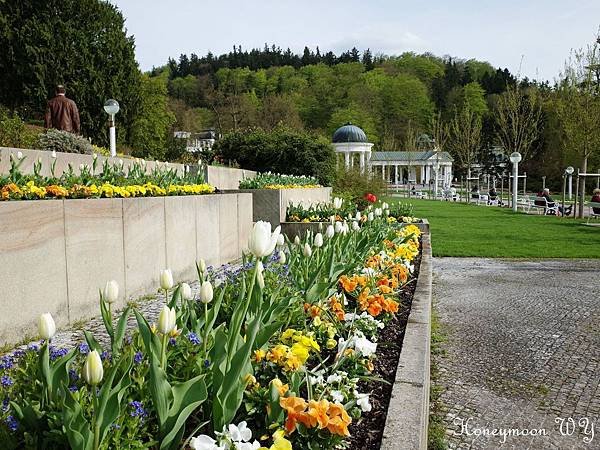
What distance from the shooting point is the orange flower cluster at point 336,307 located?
350cm

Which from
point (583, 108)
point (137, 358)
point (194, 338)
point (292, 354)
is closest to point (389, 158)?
point (583, 108)

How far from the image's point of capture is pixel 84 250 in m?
4.83

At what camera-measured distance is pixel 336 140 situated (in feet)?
136

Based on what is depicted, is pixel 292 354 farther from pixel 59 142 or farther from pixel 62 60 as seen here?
pixel 62 60

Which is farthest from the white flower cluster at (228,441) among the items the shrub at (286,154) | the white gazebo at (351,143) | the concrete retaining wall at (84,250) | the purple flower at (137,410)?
the white gazebo at (351,143)

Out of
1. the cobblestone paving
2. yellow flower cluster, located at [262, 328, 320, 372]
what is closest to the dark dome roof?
the cobblestone paving

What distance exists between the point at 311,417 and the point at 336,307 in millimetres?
1643

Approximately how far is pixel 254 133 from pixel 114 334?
22.1m

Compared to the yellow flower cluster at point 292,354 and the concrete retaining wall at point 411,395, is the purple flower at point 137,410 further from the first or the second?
the concrete retaining wall at point 411,395

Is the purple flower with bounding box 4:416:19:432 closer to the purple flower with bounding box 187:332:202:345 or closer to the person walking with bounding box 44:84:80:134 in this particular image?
the purple flower with bounding box 187:332:202:345

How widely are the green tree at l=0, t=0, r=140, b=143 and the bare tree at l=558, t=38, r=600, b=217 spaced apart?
20958 mm

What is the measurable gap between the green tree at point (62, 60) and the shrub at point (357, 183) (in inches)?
492

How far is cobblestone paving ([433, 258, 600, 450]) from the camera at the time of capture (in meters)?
3.43

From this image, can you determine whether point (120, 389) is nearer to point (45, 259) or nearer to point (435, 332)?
point (45, 259)
